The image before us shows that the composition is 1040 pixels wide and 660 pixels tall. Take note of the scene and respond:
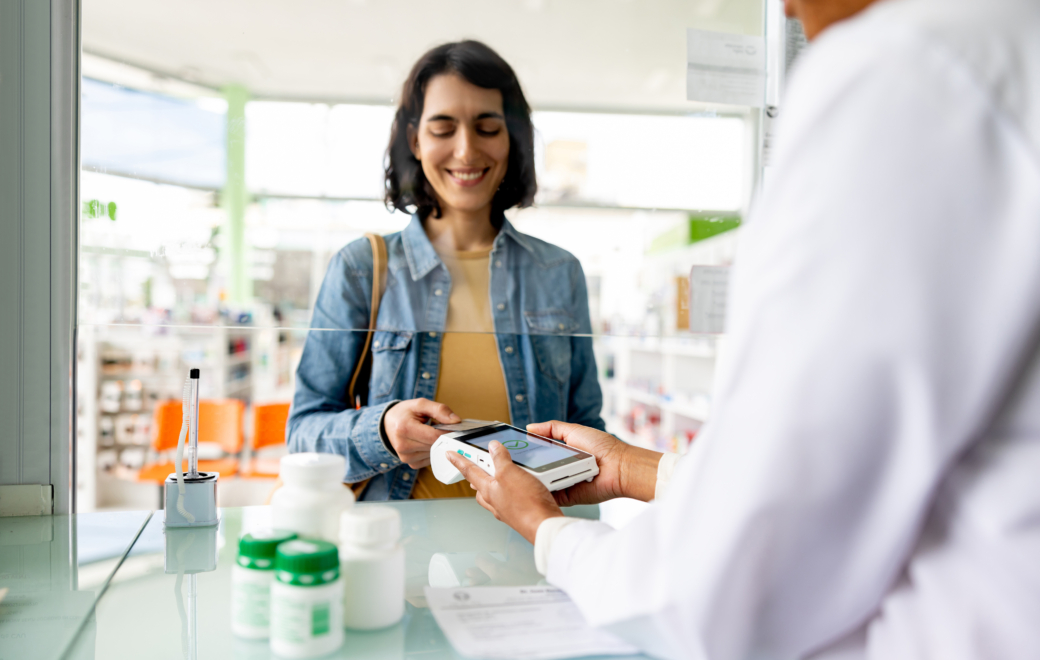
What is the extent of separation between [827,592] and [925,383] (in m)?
0.14

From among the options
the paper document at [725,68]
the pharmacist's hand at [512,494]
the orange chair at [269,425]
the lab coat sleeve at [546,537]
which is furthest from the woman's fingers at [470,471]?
the orange chair at [269,425]

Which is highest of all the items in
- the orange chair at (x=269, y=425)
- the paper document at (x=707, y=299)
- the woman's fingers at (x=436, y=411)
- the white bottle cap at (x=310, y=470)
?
the paper document at (x=707, y=299)

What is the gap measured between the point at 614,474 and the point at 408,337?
42 centimetres

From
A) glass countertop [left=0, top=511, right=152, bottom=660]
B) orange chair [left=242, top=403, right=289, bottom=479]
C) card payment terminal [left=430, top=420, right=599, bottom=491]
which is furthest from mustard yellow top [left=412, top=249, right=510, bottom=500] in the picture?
orange chair [left=242, top=403, right=289, bottom=479]

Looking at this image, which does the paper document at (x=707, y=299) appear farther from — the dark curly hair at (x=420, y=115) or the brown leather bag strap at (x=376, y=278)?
the brown leather bag strap at (x=376, y=278)

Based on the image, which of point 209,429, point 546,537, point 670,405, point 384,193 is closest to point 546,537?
point 546,537

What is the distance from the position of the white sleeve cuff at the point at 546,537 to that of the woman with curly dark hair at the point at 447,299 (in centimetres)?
42

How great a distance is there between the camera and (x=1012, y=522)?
372 mm

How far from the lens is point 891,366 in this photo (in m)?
0.36

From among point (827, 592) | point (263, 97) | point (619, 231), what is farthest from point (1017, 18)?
point (263, 97)

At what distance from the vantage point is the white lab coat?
0.36 meters

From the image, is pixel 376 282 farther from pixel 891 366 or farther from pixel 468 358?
pixel 891 366

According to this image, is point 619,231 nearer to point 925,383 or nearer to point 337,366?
point 337,366

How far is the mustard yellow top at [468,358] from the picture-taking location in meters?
1.12
